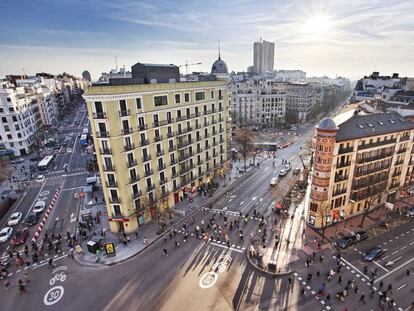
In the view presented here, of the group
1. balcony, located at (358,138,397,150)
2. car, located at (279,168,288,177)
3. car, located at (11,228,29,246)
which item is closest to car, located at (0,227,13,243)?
car, located at (11,228,29,246)

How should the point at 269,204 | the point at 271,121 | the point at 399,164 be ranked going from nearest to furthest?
the point at 399,164 → the point at 269,204 → the point at 271,121

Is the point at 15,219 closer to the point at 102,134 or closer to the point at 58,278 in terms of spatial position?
the point at 58,278

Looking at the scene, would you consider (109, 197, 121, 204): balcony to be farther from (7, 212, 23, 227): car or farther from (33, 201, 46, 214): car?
(7, 212, 23, 227): car

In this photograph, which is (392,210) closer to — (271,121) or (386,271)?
(386,271)

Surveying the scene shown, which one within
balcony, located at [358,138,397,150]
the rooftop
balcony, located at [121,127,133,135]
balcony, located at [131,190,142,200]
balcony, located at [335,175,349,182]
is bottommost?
balcony, located at [131,190,142,200]

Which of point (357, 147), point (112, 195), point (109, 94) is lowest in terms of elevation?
point (112, 195)

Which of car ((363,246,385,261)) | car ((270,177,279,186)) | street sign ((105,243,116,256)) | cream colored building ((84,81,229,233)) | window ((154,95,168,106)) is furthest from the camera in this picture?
car ((270,177,279,186))

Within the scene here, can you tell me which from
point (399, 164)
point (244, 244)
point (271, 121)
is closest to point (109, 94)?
point (244, 244)
